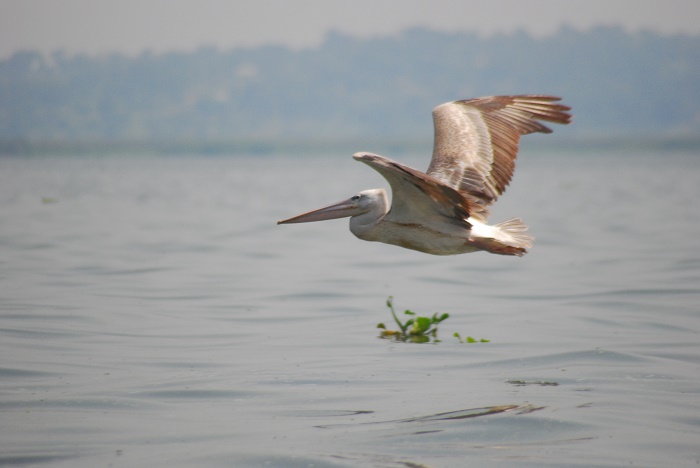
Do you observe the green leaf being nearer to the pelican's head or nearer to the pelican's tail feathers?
the pelican's tail feathers

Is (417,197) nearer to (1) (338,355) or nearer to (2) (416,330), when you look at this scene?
(1) (338,355)

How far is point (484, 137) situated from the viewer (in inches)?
329

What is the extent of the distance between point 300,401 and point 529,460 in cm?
178

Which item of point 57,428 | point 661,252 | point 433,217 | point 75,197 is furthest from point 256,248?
point 75,197

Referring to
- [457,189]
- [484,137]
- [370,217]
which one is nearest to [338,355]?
[370,217]

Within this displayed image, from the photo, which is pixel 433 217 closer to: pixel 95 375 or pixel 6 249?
pixel 95 375

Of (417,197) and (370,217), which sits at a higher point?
(417,197)

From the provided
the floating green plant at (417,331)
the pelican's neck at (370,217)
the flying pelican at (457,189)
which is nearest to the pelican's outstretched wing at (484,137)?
the flying pelican at (457,189)

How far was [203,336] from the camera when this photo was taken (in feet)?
28.9

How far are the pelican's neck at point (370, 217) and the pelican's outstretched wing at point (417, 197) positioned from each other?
0.24 m

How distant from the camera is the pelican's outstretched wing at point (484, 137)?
7.95 m

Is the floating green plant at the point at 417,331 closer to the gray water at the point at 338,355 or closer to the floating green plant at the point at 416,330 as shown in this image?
the floating green plant at the point at 416,330

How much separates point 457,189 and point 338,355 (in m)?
1.65

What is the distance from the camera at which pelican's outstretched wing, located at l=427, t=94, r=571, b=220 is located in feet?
26.1
